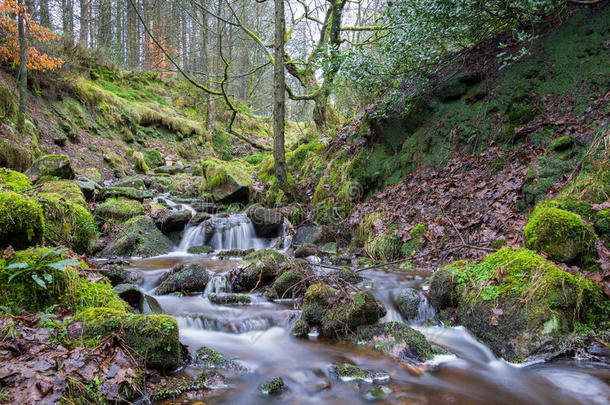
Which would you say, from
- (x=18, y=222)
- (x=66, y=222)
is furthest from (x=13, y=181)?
(x=18, y=222)

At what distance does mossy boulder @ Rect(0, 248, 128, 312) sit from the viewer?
2605 mm

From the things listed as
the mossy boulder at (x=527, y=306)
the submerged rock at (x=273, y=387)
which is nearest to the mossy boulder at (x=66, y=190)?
the submerged rock at (x=273, y=387)

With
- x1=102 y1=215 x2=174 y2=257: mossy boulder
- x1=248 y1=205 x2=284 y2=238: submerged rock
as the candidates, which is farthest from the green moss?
x1=248 y1=205 x2=284 y2=238: submerged rock

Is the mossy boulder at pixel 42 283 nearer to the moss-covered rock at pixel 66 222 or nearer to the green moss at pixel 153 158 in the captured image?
the moss-covered rock at pixel 66 222

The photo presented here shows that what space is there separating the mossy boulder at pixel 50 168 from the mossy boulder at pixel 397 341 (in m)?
8.22

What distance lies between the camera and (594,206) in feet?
12.1

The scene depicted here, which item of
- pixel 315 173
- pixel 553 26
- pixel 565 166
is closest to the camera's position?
pixel 565 166

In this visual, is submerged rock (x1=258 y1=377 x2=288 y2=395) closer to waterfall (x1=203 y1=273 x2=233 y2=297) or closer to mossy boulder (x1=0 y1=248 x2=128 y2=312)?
mossy boulder (x1=0 y1=248 x2=128 y2=312)

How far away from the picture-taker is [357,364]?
3.20 meters

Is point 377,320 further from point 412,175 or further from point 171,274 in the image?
point 412,175

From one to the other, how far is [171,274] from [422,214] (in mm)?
4797

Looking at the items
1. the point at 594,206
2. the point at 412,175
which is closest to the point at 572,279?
the point at 594,206

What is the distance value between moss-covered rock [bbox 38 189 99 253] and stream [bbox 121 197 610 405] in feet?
6.99

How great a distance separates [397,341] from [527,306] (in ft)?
4.23
